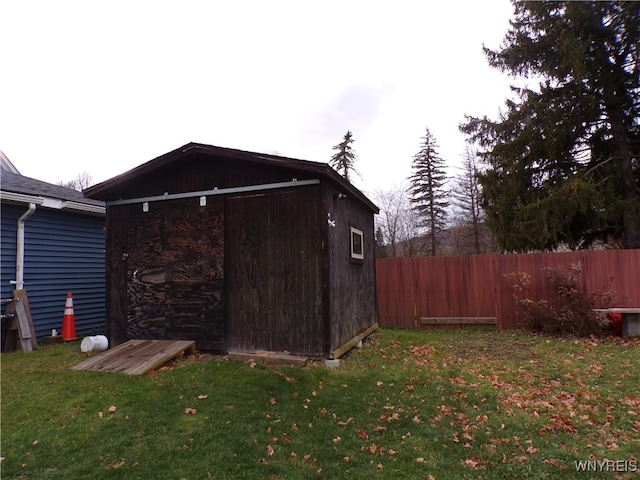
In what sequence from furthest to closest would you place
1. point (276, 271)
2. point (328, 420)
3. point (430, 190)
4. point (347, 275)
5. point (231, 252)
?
point (430, 190), point (347, 275), point (231, 252), point (276, 271), point (328, 420)

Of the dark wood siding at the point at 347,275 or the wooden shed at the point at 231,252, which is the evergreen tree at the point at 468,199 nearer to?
the dark wood siding at the point at 347,275

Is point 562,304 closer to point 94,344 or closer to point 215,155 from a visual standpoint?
point 215,155

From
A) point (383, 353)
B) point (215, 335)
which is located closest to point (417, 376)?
point (383, 353)

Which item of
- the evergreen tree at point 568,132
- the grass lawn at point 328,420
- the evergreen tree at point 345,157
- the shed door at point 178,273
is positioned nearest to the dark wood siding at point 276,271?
the shed door at point 178,273

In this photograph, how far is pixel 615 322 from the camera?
7.37 m

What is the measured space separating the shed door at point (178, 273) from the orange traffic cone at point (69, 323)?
2002 mm

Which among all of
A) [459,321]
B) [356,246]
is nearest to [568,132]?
[459,321]

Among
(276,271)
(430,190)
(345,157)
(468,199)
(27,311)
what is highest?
(345,157)

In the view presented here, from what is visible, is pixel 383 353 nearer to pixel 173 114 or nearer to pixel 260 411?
pixel 260 411

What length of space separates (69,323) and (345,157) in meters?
18.3

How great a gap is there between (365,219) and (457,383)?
4.05 m

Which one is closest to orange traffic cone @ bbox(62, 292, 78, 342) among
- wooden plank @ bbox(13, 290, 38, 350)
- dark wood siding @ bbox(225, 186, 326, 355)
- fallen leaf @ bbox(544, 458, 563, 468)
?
wooden plank @ bbox(13, 290, 38, 350)

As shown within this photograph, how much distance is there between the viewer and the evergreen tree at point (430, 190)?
22.8 meters

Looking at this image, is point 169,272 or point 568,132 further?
point 568,132
